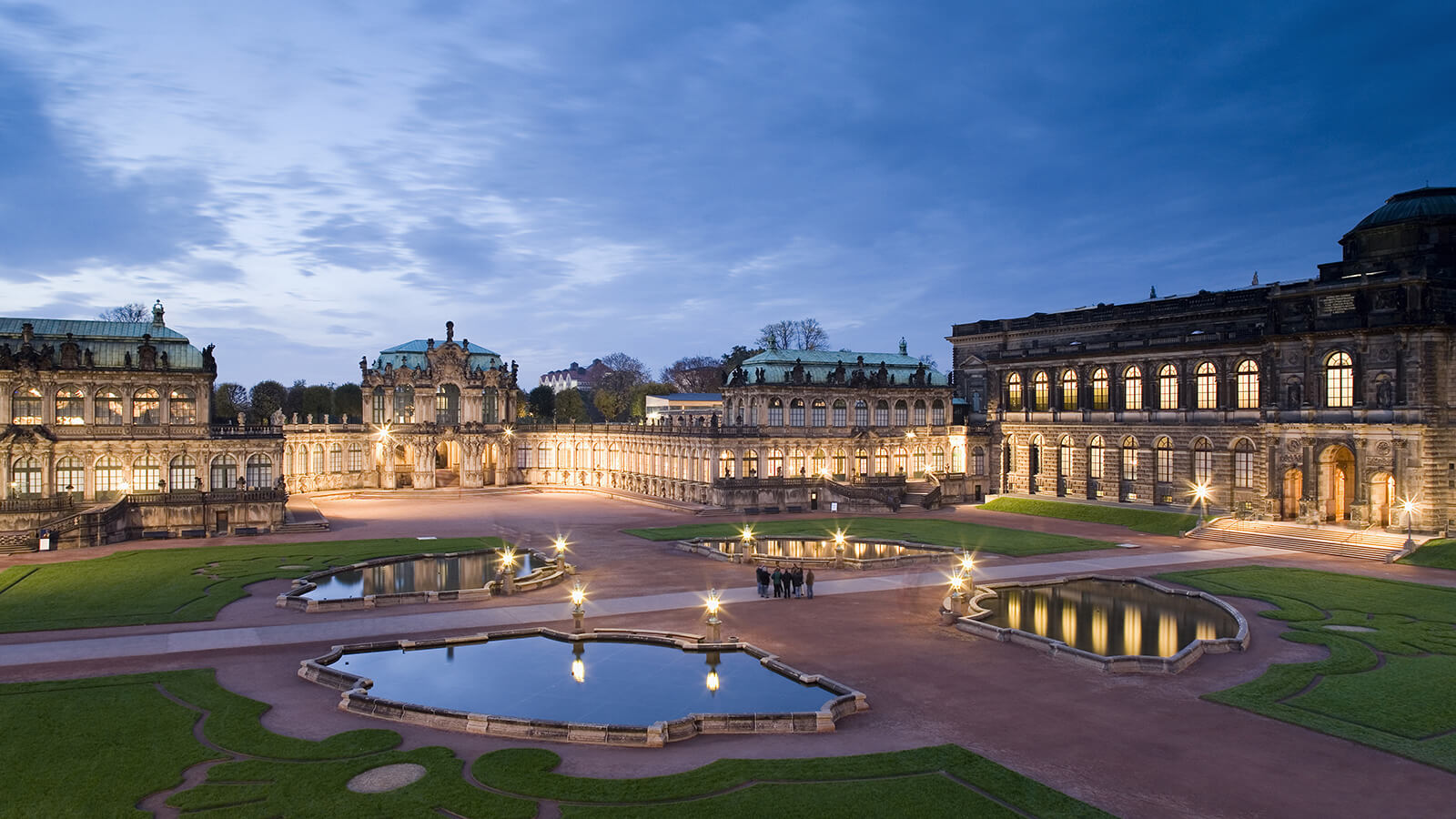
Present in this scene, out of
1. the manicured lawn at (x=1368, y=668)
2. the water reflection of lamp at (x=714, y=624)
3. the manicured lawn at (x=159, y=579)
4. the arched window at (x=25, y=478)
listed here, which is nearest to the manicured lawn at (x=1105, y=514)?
the manicured lawn at (x=1368, y=668)

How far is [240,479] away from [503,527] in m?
19.8

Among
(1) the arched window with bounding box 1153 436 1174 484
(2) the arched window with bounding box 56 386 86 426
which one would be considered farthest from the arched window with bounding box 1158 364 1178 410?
(2) the arched window with bounding box 56 386 86 426

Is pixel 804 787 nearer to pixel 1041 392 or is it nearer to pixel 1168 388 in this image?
pixel 1168 388

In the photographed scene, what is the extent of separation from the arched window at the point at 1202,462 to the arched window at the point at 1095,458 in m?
8.88

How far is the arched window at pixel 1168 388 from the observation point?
7831 centimetres

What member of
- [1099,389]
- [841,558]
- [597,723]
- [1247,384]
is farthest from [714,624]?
[1099,389]

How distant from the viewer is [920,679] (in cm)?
3108

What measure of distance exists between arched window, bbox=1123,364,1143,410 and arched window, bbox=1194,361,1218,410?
17.2ft

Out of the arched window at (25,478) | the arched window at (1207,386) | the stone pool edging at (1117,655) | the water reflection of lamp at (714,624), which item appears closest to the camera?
the stone pool edging at (1117,655)

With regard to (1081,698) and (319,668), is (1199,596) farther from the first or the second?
(319,668)

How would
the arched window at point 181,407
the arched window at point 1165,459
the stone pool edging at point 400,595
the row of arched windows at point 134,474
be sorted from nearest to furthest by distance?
the stone pool edging at point 400,595
the row of arched windows at point 134,474
the arched window at point 181,407
the arched window at point 1165,459

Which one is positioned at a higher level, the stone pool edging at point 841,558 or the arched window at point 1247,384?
the arched window at point 1247,384

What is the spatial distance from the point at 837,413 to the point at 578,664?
6007 centimetres

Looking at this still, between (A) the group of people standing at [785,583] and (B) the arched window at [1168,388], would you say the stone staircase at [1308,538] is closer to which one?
(B) the arched window at [1168,388]
